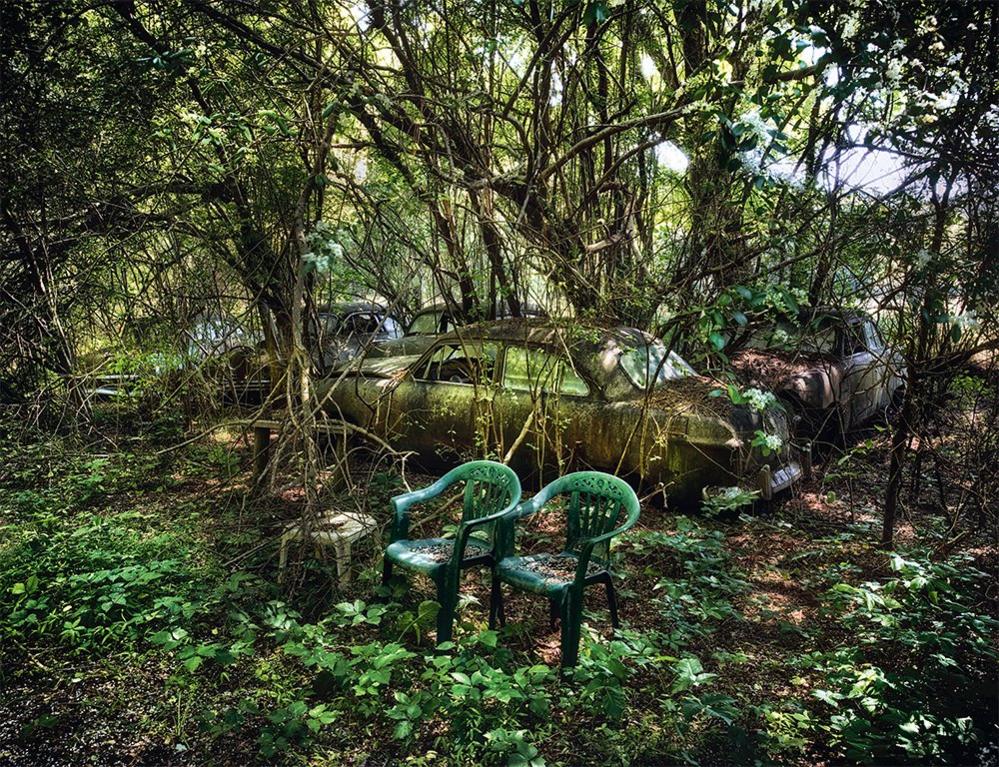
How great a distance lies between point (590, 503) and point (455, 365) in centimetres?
269

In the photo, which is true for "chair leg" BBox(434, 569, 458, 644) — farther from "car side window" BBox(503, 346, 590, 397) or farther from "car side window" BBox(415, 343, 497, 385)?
"car side window" BBox(415, 343, 497, 385)

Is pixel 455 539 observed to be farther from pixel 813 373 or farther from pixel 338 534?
pixel 813 373

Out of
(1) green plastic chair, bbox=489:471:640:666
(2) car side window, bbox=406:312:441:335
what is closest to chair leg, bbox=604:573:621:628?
(1) green plastic chair, bbox=489:471:640:666

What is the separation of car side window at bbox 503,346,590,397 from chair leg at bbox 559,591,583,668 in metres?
2.51

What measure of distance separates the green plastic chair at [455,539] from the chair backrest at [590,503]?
1.16ft

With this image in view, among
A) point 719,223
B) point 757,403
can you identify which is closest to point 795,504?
point 757,403

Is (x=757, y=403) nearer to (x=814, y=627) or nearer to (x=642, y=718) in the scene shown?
(x=814, y=627)

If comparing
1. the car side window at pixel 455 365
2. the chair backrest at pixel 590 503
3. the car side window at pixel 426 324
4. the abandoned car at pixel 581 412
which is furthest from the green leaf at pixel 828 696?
the car side window at pixel 426 324

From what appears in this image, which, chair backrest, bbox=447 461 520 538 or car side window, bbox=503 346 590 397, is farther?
car side window, bbox=503 346 590 397

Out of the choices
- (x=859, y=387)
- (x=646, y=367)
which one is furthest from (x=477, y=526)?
(x=859, y=387)

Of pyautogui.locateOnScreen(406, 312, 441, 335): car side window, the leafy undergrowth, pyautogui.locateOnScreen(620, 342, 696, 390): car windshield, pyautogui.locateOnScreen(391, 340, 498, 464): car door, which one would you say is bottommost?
the leafy undergrowth

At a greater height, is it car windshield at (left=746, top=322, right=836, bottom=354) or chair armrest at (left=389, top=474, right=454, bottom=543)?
car windshield at (left=746, top=322, right=836, bottom=354)

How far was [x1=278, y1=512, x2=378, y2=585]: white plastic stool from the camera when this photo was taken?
14.8ft

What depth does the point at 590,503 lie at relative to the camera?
439 cm
